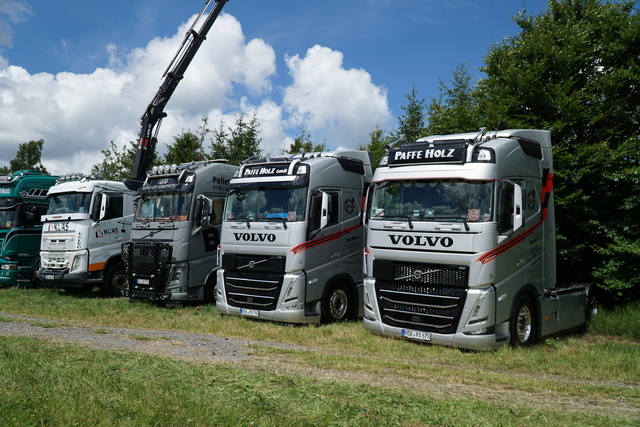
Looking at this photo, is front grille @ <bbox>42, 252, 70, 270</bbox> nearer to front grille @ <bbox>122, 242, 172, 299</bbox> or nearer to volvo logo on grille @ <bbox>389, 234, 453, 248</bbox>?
front grille @ <bbox>122, 242, 172, 299</bbox>

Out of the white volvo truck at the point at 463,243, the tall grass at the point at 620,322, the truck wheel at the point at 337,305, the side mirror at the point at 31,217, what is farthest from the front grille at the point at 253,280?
the side mirror at the point at 31,217

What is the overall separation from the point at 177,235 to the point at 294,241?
13.1ft

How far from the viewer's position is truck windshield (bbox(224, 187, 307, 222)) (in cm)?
1113

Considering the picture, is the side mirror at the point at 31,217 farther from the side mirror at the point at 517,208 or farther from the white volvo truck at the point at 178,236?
the side mirror at the point at 517,208

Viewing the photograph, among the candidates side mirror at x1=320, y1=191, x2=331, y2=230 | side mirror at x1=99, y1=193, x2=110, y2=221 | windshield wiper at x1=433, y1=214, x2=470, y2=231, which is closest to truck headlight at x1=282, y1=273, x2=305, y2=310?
side mirror at x1=320, y1=191, x2=331, y2=230

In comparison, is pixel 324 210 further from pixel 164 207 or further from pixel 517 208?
pixel 164 207

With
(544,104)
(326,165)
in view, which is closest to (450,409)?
(326,165)

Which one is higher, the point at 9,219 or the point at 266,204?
the point at 266,204

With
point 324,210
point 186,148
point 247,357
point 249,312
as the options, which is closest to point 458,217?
point 324,210

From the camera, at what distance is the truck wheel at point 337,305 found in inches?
455

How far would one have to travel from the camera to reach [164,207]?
14.1 metres

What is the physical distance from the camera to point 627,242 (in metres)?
12.1

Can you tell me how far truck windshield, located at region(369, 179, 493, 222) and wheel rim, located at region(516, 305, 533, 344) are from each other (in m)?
2.03

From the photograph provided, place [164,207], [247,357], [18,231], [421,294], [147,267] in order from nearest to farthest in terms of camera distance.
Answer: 1. [247,357]
2. [421,294]
3. [147,267]
4. [164,207]
5. [18,231]
